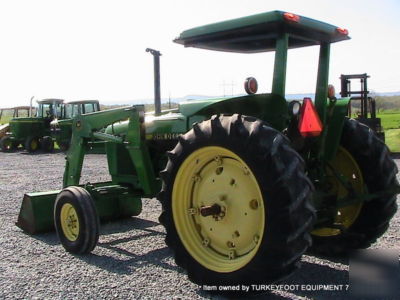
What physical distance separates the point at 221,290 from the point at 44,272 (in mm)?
1841

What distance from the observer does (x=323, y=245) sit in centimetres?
479

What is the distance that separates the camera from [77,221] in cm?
518

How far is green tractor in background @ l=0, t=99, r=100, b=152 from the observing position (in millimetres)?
21891

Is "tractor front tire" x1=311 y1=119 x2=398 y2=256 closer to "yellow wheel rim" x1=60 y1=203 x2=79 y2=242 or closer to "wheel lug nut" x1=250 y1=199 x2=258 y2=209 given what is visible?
"wheel lug nut" x1=250 y1=199 x2=258 y2=209

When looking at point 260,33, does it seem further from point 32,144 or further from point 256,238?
point 32,144

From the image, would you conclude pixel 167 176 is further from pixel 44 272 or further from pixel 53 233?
pixel 53 233

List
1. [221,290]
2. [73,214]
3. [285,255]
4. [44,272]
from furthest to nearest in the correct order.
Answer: [73,214]
[44,272]
[221,290]
[285,255]

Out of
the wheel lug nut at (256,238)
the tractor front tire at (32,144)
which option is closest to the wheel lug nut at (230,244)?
the wheel lug nut at (256,238)

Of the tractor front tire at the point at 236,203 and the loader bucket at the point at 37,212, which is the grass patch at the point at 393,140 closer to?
the loader bucket at the point at 37,212

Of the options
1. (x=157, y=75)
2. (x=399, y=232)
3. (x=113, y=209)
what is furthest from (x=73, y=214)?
(x=157, y=75)

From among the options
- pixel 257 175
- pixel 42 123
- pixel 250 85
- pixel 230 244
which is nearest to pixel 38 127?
pixel 42 123

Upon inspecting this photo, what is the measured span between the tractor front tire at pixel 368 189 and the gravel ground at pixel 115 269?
0.23 metres

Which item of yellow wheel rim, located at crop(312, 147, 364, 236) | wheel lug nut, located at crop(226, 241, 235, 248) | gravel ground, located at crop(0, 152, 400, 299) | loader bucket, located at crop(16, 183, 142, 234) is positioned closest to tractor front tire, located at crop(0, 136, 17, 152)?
gravel ground, located at crop(0, 152, 400, 299)

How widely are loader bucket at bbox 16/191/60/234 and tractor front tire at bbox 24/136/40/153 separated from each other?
16.8 meters
